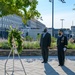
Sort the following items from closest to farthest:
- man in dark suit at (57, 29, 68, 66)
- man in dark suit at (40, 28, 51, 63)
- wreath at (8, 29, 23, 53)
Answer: wreath at (8, 29, 23, 53) → man in dark suit at (57, 29, 68, 66) → man in dark suit at (40, 28, 51, 63)

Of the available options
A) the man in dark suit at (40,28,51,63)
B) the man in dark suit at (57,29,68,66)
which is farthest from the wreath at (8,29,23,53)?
the man in dark suit at (40,28,51,63)

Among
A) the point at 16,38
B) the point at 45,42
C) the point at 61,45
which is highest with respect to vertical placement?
the point at 16,38

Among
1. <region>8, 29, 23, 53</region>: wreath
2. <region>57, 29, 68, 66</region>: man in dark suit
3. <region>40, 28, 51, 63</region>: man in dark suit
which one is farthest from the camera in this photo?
<region>40, 28, 51, 63</region>: man in dark suit

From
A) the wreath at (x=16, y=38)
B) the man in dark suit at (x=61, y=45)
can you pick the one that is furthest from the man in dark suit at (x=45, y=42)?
the wreath at (x=16, y=38)

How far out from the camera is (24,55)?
1700 centimetres

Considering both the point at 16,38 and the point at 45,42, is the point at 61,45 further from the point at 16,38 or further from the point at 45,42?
the point at 16,38

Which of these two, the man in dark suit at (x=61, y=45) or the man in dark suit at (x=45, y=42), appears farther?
the man in dark suit at (x=45, y=42)

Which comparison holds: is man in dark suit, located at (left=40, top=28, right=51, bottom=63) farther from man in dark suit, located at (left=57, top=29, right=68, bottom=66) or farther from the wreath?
the wreath

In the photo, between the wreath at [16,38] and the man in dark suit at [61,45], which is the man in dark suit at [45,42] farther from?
the wreath at [16,38]

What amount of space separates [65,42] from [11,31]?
302 cm

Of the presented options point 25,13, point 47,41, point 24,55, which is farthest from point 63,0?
point 25,13

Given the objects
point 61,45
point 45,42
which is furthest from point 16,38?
point 45,42

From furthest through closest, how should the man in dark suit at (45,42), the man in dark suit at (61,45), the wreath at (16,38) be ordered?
the man in dark suit at (45,42), the man in dark suit at (61,45), the wreath at (16,38)

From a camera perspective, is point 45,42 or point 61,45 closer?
point 61,45
